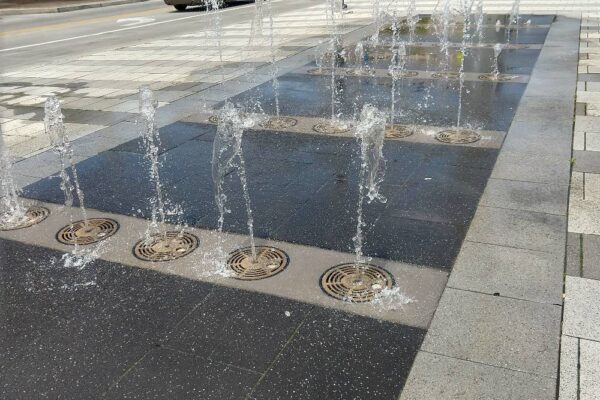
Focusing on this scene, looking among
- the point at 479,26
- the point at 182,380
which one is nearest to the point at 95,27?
the point at 479,26

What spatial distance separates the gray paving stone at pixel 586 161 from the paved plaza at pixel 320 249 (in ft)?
0.14

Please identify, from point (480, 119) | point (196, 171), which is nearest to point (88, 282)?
point (196, 171)

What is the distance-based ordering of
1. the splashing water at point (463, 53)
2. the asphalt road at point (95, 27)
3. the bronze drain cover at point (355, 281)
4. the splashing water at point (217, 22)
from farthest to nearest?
the asphalt road at point (95, 27), the splashing water at point (217, 22), the splashing water at point (463, 53), the bronze drain cover at point (355, 281)

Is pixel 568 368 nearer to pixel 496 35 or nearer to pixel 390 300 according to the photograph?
pixel 390 300

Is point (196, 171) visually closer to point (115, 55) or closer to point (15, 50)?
point (115, 55)

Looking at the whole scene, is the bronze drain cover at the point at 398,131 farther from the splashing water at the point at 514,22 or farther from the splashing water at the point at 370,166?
the splashing water at the point at 514,22

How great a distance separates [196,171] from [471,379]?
4.15m

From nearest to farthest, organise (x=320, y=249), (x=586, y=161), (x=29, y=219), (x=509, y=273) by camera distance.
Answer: (x=509, y=273) → (x=320, y=249) → (x=29, y=219) → (x=586, y=161)

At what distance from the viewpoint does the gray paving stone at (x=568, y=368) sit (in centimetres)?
293

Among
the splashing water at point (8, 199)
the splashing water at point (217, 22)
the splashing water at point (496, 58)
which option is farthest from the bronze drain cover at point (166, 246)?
the splashing water at point (496, 58)

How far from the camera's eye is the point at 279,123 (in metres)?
7.90

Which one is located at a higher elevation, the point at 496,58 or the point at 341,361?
the point at 496,58

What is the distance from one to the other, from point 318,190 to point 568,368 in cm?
306

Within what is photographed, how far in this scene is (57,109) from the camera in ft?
20.2
